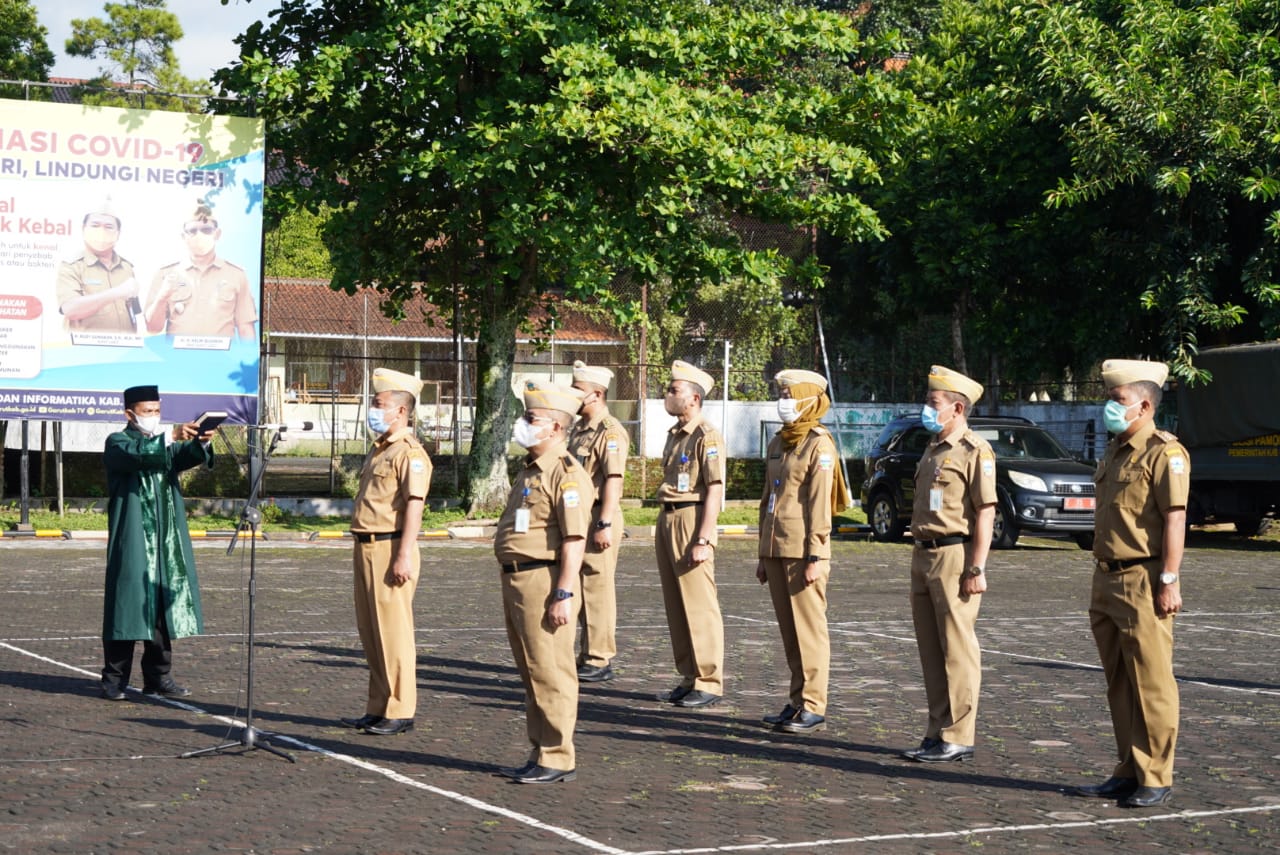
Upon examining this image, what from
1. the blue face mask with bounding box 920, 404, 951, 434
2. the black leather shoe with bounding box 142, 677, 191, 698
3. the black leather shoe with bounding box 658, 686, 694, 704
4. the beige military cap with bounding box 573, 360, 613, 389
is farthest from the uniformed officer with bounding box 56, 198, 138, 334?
the blue face mask with bounding box 920, 404, 951, 434

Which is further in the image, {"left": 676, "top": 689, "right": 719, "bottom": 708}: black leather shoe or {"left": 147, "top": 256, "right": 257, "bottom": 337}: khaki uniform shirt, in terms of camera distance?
{"left": 147, "top": 256, "right": 257, "bottom": 337}: khaki uniform shirt

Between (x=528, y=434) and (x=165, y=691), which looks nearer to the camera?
(x=528, y=434)

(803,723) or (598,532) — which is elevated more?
(598,532)

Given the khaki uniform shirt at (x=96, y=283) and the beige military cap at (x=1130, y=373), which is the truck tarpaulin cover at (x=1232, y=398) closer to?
the khaki uniform shirt at (x=96, y=283)

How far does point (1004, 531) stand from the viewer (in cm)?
2362

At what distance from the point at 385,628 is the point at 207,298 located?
16.6 metres

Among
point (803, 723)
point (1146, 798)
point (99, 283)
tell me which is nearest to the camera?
point (1146, 798)

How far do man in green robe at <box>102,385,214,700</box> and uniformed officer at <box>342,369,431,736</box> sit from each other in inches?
60.7

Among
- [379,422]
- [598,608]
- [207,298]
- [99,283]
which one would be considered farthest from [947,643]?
[99,283]

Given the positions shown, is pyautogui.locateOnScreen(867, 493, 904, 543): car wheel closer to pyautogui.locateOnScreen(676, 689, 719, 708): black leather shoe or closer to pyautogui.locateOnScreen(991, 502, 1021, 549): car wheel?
pyautogui.locateOnScreen(991, 502, 1021, 549): car wheel

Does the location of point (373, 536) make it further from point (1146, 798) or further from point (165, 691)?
point (1146, 798)

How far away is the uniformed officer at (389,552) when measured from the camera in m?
9.09

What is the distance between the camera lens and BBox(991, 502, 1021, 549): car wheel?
23.3 metres

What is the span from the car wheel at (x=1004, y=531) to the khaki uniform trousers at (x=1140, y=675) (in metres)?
15.4
